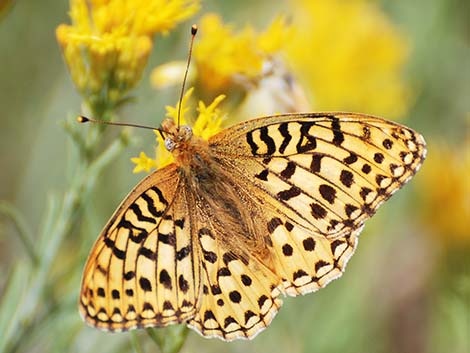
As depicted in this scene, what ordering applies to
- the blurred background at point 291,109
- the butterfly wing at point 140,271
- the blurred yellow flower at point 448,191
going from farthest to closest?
the blurred yellow flower at point 448,191
the blurred background at point 291,109
the butterfly wing at point 140,271

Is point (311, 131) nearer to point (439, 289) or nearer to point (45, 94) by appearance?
point (439, 289)

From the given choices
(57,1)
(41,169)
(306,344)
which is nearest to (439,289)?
(306,344)

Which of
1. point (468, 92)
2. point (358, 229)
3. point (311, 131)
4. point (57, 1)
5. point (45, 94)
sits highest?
point (468, 92)

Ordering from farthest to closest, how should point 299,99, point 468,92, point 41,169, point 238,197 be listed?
point 468,92
point 41,169
point 299,99
point 238,197

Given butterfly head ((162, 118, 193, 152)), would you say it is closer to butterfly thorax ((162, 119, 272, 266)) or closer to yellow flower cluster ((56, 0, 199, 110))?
butterfly thorax ((162, 119, 272, 266))

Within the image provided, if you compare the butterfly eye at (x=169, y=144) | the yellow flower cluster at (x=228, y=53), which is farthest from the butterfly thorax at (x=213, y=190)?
the yellow flower cluster at (x=228, y=53)

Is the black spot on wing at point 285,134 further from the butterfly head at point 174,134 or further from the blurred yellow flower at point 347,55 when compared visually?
the blurred yellow flower at point 347,55

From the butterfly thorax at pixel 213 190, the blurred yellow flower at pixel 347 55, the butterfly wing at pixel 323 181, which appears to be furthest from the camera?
the blurred yellow flower at pixel 347 55
